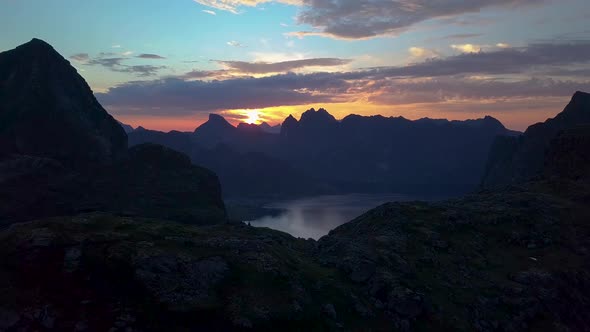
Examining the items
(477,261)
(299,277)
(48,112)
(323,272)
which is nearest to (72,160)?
(48,112)

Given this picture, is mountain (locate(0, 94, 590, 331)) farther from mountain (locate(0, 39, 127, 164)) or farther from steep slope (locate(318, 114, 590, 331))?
mountain (locate(0, 39, 127, 164))

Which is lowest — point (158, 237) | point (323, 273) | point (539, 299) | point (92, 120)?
point (539, 299)

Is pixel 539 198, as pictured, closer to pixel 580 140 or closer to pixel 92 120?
pixel 580 140

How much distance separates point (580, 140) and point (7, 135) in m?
185

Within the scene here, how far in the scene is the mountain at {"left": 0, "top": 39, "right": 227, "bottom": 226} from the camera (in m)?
123

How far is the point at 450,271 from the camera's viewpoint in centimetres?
5559

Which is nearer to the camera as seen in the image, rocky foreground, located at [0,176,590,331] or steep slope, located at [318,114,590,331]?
rocky foreground, located at [0,176,590,331]

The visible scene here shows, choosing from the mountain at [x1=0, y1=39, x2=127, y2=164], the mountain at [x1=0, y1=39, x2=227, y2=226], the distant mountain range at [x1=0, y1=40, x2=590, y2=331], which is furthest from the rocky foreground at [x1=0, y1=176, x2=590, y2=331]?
the mountain at [x1=0, y1=39, x2=127, y2=164]

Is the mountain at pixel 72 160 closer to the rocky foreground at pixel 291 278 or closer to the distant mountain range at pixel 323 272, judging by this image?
the distant mountain range at pixel 323 272

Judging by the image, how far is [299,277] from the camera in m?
46.4

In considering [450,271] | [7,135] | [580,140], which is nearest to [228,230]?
[450,271]

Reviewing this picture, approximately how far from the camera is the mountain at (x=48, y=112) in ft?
466

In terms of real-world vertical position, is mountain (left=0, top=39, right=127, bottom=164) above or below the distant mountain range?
above

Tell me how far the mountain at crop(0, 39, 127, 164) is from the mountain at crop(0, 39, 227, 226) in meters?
0.31
